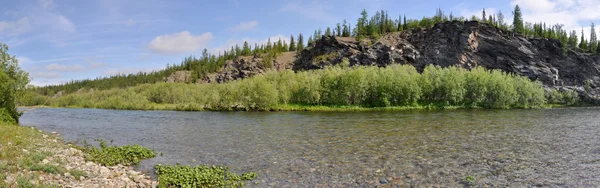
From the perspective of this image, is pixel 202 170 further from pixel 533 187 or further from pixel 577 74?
pixel 577 74

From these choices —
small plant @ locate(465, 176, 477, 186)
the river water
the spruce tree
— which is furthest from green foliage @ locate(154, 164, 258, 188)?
the spruce tree

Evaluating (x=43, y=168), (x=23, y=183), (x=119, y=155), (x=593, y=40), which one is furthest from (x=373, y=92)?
(x=593, y=40)

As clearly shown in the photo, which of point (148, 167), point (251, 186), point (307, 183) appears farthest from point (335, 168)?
point (148, 167)

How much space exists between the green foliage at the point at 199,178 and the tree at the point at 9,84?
38.1 m

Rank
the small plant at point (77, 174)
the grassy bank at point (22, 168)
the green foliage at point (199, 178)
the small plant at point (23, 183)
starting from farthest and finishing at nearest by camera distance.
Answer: the green foliage at point (199, 178), the small plant at point (77, 174), the grassy bank at point (22, 168), the small plant at point (23, 183)

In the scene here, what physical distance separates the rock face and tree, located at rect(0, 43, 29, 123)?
457 feet

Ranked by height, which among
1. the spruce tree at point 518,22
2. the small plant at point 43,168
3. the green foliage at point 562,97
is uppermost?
the spruce tree at point 518,22

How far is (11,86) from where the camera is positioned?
43.0 m

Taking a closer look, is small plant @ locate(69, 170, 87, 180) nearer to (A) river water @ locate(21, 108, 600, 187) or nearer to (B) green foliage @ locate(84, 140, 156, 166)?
(A) river water @ locate(21, 108, 600, 187)

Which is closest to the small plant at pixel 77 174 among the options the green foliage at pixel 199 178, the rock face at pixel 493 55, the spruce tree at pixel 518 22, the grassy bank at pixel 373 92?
the green foliage at pixel 199 178

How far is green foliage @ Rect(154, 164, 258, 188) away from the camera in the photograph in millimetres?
14758

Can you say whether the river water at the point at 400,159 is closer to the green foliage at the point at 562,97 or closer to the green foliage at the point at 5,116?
the green foliage at the point at 5,116

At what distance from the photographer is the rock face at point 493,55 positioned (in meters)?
155

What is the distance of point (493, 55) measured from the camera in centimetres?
16000
